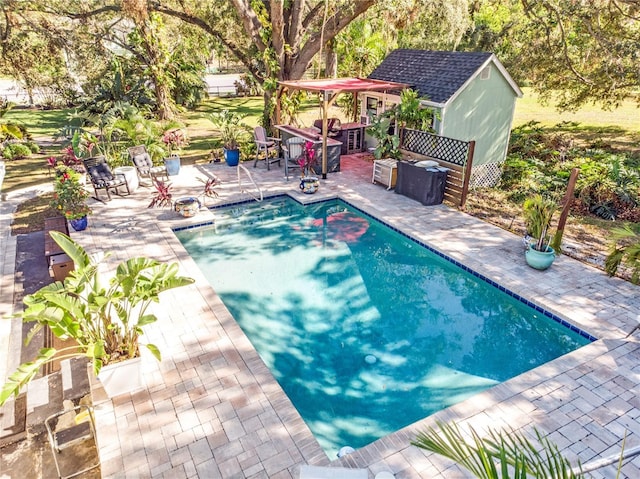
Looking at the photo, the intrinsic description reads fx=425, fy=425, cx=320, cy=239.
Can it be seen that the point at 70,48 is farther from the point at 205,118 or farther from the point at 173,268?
the point at 173,268

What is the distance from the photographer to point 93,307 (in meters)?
5.36

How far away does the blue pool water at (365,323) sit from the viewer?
21.0 feet

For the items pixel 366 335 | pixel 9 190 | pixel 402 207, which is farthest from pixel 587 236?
pixel 9 190

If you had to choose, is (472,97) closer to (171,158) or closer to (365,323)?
(365,323)

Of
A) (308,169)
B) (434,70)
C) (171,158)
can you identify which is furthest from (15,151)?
(434,70)

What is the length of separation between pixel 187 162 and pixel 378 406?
14014 millimetres

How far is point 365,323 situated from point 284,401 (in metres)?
2.79

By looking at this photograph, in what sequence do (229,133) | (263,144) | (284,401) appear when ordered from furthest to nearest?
(229,133)
(263,144)
(284,401)

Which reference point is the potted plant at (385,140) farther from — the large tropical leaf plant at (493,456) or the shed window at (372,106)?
the large tropical leaf plant at (493,456)

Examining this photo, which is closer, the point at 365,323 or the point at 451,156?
the point at 365,323

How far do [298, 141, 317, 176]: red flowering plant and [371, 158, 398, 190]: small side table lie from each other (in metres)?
2.21

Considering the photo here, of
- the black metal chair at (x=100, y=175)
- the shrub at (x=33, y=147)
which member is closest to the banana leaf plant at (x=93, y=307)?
the black metal chair at (x=100, y=175)

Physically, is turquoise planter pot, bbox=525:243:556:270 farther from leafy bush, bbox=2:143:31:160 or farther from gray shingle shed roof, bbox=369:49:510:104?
leafy bush, bbox=2:143:31:160

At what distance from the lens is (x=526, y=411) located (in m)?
5.69
